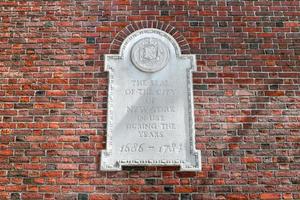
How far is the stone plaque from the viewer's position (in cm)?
423

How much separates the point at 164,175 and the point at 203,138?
0.60m

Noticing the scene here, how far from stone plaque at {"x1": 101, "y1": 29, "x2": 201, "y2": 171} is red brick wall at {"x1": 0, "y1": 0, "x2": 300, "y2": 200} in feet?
0.33

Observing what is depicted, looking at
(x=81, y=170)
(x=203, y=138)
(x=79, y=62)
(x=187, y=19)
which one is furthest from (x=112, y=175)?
(x=187, y=19)

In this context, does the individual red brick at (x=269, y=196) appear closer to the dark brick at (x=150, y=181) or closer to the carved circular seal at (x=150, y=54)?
the dark brick at (x=150, y=181)

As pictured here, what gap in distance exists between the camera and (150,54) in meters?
4.58

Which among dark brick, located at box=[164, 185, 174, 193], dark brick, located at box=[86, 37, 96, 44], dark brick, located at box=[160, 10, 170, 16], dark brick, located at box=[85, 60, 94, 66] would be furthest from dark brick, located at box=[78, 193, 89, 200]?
dark brick, located at box=[160, 10, 170, 16]

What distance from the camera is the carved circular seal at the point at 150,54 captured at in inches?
179

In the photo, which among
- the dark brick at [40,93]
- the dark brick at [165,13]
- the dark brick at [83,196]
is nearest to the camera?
the dark brick at [83,196]

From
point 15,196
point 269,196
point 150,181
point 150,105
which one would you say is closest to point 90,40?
point 150,105

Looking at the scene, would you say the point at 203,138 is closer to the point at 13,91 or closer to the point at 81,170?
the point at 81,170

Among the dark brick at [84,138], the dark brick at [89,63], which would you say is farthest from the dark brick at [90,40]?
the dark brick at [84,138]

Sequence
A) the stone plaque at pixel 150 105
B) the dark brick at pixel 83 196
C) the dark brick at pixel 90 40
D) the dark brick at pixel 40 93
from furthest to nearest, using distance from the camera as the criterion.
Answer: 1. the dark brick at pixel 90 40
2. the dark brick at pixel 40 93
3. the stone plaque at pixel 150 105
4. the dark brick at pixel 83 196

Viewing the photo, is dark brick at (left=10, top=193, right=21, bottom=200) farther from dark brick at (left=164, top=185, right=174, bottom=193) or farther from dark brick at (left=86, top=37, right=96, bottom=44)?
dark brick at (left=86, top=37, right=96, bottom=44)

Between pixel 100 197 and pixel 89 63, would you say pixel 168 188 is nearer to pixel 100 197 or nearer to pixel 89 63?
pixel 100 197
